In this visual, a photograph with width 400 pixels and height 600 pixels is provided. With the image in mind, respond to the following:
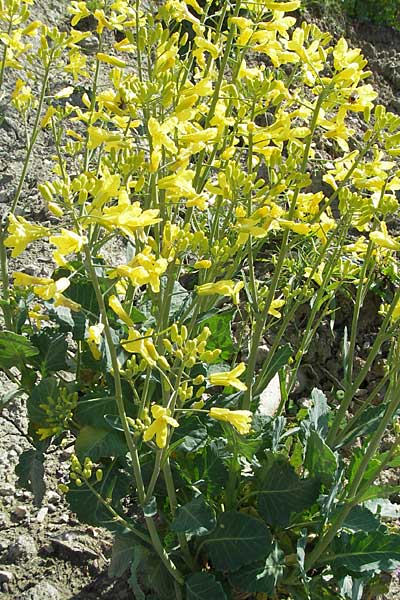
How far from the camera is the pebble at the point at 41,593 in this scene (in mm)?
2535

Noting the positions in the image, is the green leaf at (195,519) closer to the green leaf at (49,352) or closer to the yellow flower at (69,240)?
the green leaf at (49,352)

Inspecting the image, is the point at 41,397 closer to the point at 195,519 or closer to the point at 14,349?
the point at 14,349

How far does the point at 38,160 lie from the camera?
14.2ft

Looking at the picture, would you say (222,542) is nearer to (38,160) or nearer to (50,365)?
(50,365)

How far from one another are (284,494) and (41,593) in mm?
991

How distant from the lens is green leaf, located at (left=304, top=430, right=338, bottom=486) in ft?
7.31

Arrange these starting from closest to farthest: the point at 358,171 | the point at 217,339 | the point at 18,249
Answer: the point at 18,249, the point at 358,171, the point at 217,339

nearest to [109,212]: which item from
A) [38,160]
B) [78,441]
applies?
[78,441]

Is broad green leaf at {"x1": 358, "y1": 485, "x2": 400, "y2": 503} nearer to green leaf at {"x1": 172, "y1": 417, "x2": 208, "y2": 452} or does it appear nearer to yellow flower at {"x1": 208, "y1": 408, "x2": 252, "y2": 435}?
green leaf at {"x1": 172, "y1": 417, "x2": 208, "y2": 452}

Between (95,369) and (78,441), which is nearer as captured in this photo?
(78,441)

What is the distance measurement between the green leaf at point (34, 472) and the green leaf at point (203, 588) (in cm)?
57

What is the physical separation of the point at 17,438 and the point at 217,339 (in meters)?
1.06

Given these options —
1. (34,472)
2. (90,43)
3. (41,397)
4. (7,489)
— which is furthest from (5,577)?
(90,43)

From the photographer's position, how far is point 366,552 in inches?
87.7
